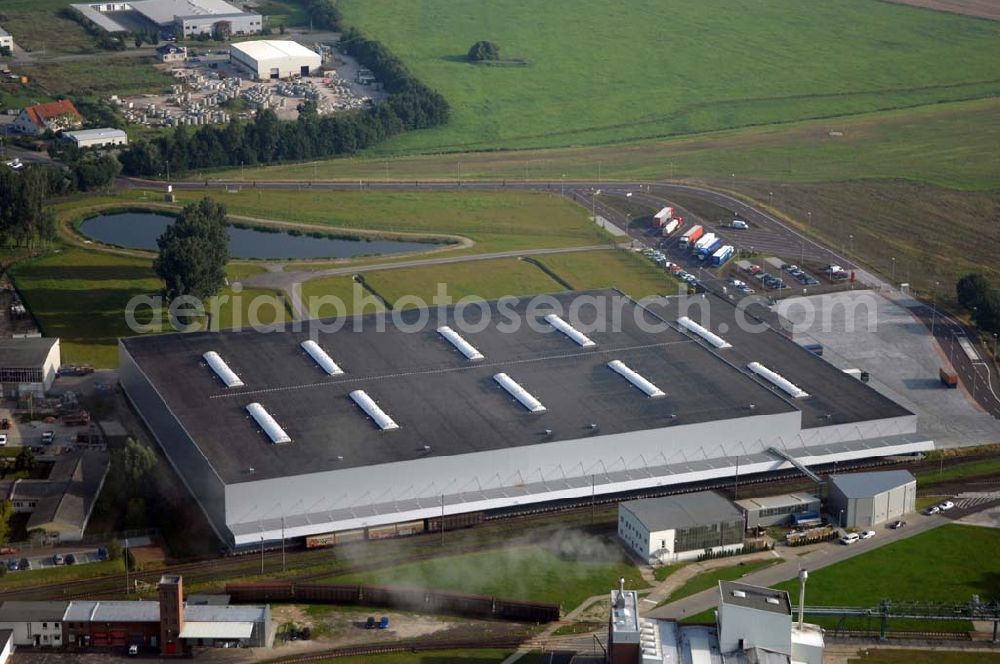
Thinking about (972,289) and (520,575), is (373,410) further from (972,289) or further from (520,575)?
(972,289)

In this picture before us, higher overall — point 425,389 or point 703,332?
point 703,332

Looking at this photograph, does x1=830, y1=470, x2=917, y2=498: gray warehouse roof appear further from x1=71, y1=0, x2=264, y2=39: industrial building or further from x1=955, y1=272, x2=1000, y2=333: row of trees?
x1=71, y1=0, x2=264, y2=39: industrial building

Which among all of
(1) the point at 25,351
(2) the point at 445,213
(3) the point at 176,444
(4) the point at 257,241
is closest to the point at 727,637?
(3) the point at 176,444

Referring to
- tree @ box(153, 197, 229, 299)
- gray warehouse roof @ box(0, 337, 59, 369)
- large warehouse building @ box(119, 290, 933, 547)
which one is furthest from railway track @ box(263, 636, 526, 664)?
tree @ box(153, 197, 229, 299)

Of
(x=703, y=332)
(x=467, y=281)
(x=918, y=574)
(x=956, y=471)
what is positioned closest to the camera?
(x=918, y=574)

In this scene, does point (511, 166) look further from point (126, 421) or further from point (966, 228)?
point (126, 421)

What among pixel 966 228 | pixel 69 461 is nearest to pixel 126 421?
pixel 69 461
